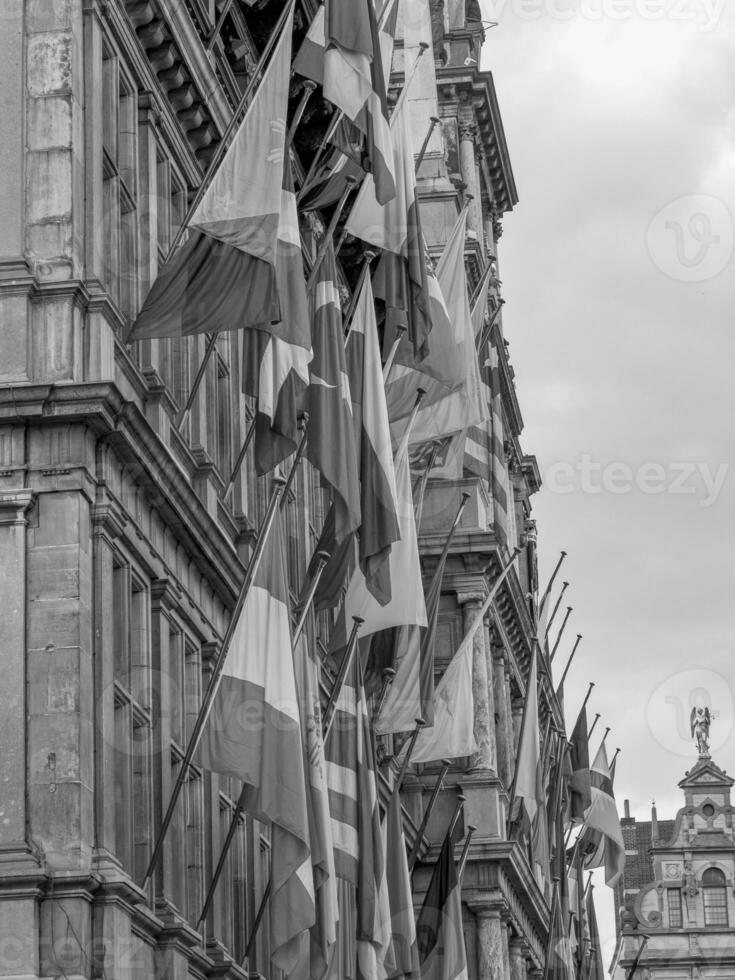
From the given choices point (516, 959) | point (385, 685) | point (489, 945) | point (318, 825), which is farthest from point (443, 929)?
point (516, 959)

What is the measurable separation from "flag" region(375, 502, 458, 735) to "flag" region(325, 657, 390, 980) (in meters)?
3.85

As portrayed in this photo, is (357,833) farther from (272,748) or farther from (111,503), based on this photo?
(111,503)

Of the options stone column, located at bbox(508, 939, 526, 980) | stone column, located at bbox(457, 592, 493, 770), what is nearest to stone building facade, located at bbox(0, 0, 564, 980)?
stone column, located at bbox(457, 592, 493, 770)

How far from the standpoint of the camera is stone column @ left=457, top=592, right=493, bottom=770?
47000 millimetres

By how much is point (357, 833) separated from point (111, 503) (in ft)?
20.3

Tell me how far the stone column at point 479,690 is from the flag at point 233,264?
24.3 metres

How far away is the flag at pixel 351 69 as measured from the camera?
25.0 meters

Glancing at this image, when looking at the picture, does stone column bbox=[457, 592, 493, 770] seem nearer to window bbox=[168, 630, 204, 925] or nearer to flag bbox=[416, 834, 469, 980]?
flag bbox=[416, 834, 469, 980]

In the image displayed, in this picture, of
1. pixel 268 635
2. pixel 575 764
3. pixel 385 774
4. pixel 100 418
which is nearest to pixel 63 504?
pixel 100 418

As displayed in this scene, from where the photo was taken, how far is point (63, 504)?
21.6 m

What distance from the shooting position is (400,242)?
1070 inches

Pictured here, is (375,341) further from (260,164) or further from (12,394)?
(12,394)

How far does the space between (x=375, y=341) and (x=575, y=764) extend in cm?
2488

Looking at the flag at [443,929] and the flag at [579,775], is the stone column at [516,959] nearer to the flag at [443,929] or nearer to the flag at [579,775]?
the flag at [579,775]
